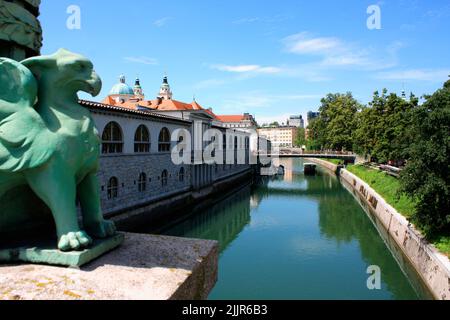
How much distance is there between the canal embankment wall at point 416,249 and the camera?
10711mm

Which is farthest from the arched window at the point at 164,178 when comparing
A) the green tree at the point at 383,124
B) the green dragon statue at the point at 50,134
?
the green tree at the point at 383,124

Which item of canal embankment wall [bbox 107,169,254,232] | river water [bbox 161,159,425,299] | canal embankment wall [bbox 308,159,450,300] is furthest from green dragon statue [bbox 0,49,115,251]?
canal embankment wall [bbox 107,169,254,232]

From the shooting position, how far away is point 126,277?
434cm

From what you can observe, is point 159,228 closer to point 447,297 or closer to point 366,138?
point 447,297

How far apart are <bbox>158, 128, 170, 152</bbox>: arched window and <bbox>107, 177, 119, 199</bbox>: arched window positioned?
5579mm

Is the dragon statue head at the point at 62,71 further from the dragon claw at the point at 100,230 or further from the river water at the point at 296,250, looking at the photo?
the river water at the point at 296,250

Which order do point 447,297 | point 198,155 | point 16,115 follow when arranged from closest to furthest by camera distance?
1. point 16,115
2. point 447,297
3. point 198,155

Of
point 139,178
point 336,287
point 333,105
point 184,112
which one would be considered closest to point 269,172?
point 333,105

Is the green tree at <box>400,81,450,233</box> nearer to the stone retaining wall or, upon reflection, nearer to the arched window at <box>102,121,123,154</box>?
the stone retaining wall

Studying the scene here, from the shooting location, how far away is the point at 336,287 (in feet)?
41.7

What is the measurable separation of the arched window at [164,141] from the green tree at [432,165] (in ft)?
50.2

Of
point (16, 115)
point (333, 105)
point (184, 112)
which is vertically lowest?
point (16, 115)

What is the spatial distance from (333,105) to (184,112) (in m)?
32.5

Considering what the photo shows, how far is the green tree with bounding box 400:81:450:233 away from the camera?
500 inches
